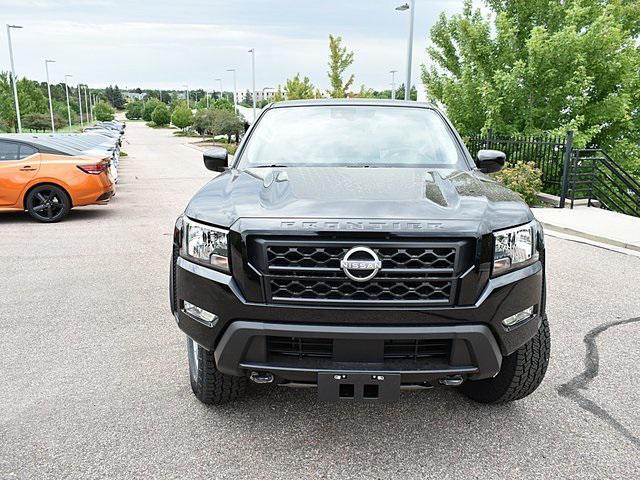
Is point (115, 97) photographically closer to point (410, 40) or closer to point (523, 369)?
point (410, 40)

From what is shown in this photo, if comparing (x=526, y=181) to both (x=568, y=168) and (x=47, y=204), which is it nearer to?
(x=568, y=168)

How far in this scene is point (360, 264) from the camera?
8.04 ft

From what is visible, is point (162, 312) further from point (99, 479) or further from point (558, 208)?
point (558, 208)

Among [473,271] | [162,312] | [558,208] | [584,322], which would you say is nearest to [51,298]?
[162,312]

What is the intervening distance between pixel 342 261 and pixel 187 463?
49.9 inches

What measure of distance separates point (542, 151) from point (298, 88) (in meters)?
26.6

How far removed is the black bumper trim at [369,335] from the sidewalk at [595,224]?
21.3 ft

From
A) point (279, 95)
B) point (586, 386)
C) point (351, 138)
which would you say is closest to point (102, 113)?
point (279, 95)

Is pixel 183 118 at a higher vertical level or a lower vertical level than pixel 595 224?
lower

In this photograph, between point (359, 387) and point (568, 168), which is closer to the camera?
point (359, 387)

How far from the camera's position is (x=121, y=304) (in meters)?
5.23

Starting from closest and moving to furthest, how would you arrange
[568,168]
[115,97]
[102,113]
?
1. [568,168]
2. [102,113]
3. [115,97]

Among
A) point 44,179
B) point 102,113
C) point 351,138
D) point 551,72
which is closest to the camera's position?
point 351,138

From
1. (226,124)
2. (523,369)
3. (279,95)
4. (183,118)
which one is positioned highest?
(279,95)
